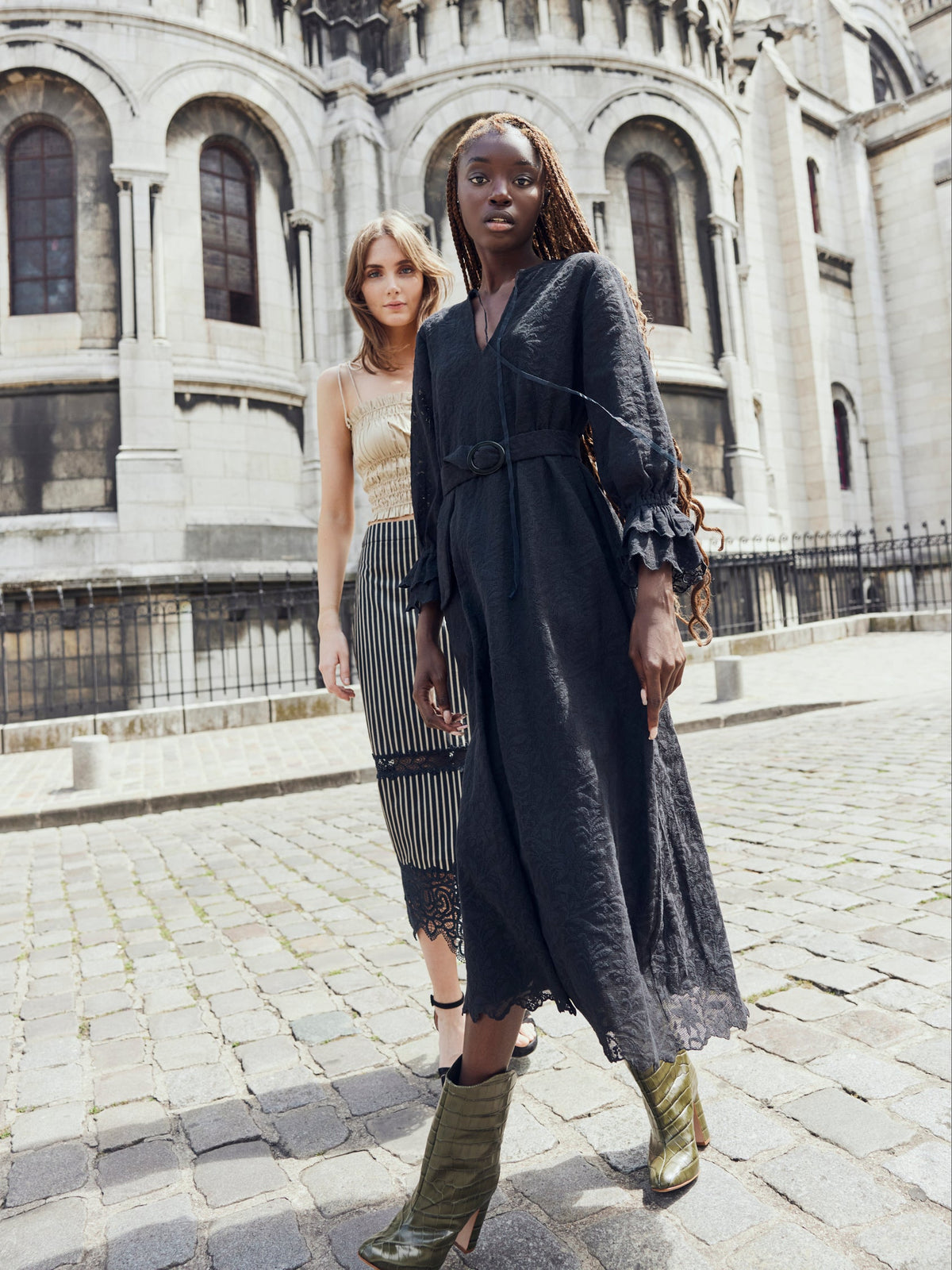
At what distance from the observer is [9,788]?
8188mm

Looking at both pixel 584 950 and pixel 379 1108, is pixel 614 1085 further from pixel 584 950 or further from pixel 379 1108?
pixel 584 950

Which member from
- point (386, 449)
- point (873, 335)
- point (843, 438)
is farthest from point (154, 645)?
point (873, 335)

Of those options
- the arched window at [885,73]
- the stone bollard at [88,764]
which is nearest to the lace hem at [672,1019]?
the stone bollard at [88,764]

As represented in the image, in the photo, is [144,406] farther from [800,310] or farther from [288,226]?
[800,310]

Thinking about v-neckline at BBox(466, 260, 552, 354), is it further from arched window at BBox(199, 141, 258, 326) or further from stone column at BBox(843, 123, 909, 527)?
stone column at BBox(843, 123, 909, 527)

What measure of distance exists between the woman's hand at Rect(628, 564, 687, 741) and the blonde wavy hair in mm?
1415

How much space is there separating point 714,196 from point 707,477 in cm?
584

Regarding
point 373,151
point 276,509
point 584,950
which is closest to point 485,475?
point 584,950

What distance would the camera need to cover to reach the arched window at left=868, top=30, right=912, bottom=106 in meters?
29.4

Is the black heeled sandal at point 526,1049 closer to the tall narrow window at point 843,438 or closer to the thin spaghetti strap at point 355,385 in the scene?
the thin spaghetti strap at point 355,385

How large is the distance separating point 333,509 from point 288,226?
Result: 51.0 ft

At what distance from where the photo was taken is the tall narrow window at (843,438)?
24953mm

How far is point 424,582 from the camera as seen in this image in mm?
2102

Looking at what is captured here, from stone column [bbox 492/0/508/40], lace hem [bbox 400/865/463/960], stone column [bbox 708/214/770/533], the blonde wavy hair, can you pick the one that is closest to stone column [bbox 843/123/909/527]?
stone column [bbox 708/214/770/533]
